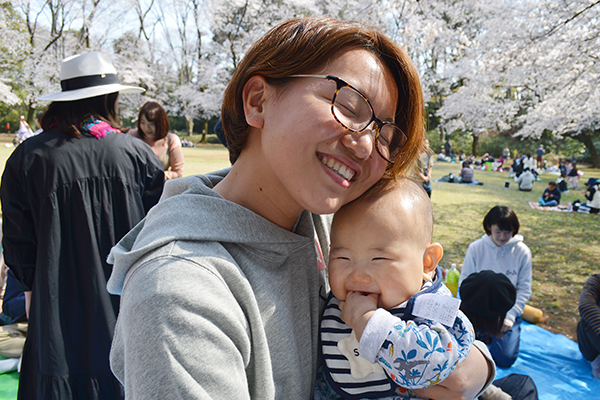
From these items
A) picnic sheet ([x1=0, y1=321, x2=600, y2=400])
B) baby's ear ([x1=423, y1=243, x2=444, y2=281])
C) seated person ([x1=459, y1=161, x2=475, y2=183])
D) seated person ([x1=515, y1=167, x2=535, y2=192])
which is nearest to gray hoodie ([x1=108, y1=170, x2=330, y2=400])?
baby's ear ([x1=423, y1=243, x2=444, y2=281])

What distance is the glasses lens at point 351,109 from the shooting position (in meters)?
1.10

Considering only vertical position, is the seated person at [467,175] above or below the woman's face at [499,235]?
below

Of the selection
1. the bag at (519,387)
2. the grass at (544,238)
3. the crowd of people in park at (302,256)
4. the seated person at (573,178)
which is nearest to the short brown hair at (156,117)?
the crowd of people in park at (302,256)

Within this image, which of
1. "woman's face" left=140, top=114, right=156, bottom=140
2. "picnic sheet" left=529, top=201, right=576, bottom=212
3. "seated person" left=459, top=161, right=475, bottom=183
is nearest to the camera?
"woman's face" left=140, top=114, right=156, bottom=140

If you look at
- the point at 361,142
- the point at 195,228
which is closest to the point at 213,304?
the point at 195,228

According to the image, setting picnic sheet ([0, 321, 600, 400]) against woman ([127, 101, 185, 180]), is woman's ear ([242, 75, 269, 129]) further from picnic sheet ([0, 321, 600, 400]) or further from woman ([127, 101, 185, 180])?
woman ([127, 101, 185, 180])

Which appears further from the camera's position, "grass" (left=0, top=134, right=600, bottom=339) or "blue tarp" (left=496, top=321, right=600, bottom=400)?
"grass" (left=0, top=134, right=600, bottom=339)

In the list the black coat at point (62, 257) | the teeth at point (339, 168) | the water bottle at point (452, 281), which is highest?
the teeth at point (339, 168)

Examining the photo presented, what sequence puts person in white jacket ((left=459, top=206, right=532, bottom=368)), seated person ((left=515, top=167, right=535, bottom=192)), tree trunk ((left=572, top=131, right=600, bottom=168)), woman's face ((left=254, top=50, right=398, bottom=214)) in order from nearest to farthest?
woman's face ((left=254, top=50, right=398, bottom=214)), person in white jacket ((left=459, top=206, right=532, bottom=368)), seated person ((left=515, top=167, right=535, bottom=192)), tree trunk ((left=572, top=131, right=600, bottom=168))

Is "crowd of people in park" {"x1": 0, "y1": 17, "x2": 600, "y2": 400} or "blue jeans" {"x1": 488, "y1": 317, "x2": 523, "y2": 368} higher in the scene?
"crowd of people in park" {"x1": 0, "y1": 17, "x2": 600, "y2": 400}

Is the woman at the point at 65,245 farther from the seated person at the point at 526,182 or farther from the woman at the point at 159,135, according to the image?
the seated person at the point at 526,182

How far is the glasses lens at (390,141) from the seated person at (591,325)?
4.01 m

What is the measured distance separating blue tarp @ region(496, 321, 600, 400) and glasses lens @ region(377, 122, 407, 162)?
3.56m

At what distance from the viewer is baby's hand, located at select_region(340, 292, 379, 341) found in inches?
50.9
